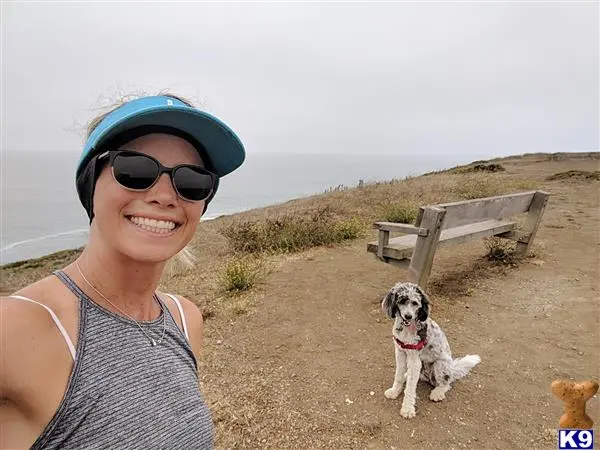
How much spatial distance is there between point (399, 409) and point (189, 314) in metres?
2.65

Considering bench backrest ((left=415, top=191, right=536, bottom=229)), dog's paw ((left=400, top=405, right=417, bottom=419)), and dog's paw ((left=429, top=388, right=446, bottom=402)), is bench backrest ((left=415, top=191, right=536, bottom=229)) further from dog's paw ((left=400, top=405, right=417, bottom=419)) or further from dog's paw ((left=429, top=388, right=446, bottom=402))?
dog's paw ((left=400, top=405, right=417, bottom=419))

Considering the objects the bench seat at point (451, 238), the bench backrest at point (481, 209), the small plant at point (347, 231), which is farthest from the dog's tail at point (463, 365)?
the small plant at point (347, 231)

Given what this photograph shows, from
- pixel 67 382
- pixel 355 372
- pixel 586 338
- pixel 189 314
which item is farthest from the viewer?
pixel 586 338

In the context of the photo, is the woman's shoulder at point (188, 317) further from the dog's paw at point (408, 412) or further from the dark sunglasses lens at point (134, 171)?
the dog's paw at point (408, 412)

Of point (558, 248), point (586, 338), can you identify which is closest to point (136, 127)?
point (586, 338)

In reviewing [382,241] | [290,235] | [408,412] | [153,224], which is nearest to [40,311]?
[153,224]

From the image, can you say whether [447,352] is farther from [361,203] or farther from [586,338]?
[361,203]

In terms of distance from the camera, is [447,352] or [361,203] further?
[361,203]

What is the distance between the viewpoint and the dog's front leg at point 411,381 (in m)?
3.56

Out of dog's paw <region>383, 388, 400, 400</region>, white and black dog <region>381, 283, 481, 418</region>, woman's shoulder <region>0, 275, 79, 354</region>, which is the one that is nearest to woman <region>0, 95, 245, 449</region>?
woman's shoulder <region>0, 275, 79, 354</region>

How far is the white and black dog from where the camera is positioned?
3.57 m

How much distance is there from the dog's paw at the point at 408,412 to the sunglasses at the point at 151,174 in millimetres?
2911

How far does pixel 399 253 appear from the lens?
5.36m

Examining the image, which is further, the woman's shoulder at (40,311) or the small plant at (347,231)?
the small plant at (347,231)
